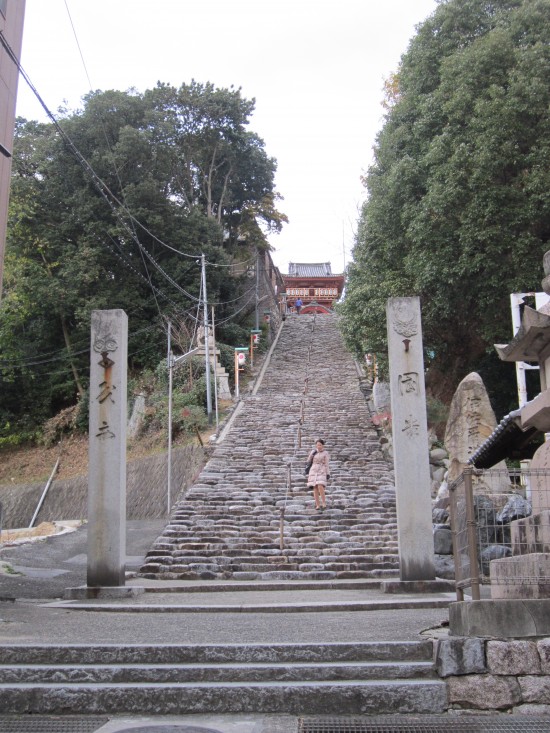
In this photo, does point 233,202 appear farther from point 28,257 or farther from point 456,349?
point 456,349

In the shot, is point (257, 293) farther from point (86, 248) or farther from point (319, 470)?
point (319, 470)

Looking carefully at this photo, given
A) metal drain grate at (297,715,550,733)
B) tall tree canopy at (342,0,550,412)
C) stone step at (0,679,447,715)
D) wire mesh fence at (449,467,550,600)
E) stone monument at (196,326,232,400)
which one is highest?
tall tree canopy at (342,0,550,412)

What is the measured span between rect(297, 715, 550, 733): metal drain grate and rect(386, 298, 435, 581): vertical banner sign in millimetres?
5332

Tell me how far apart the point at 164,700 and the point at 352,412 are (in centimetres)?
1998

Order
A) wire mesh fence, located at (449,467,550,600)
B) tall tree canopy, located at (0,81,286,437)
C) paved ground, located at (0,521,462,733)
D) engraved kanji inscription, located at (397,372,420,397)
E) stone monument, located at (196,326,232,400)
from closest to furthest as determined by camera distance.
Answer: paved ground, located at (0,521,462,733), wire mesh fence, located at (449,467,550,600), engraved kanji inscription, located at (397,372,420,397), stone monument, located at (196,326,232,400), tall tree canopy, located at (0,81,286,437)

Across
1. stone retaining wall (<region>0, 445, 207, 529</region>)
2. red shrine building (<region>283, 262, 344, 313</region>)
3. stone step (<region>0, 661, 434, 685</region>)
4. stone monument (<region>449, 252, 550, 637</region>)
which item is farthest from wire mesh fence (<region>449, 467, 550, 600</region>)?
red shrine building (<region>283, 262, 344, 313</region>)

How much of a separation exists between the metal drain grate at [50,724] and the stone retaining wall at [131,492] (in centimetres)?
1574

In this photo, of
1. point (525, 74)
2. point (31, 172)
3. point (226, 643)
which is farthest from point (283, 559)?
point (31, 172)

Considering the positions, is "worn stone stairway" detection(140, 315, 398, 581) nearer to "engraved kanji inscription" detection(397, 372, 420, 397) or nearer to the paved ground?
the paved ground

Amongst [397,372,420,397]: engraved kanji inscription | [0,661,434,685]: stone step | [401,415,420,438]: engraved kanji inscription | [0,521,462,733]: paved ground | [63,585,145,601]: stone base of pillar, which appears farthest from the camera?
[397,372,420,397]: engraved kanji inscription

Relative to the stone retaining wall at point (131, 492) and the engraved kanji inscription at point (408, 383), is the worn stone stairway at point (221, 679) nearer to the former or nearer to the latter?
the engraved kanji inscription at point (408, 383)

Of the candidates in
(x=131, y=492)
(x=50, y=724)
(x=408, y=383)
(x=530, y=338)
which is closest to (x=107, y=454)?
(x=408, y=383)

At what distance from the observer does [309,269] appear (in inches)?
2334

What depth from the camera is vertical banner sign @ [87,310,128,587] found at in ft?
31.6
